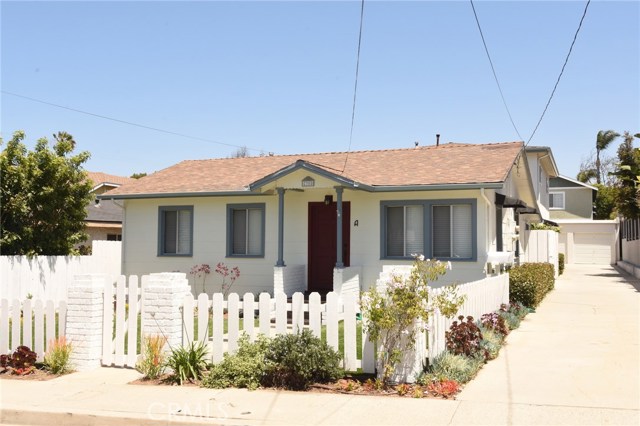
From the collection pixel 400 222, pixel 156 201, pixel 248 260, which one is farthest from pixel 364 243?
pixel 156 201

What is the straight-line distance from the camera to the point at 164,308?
28.9ft

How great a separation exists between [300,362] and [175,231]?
1091 centimetres

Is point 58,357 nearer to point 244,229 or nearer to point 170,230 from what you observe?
point 244,229

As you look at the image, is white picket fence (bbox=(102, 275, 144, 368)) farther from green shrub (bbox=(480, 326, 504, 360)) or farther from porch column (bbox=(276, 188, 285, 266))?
porch column (bbox=(276, 188, 285, 266))

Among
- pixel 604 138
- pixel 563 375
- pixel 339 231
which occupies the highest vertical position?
pixel 604 138

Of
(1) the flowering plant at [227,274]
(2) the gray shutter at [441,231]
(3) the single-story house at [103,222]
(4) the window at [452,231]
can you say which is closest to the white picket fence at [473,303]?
(4) the window at [452,231]

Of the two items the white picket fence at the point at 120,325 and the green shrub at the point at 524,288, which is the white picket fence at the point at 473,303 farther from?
the white picket fence at the point at 120,325

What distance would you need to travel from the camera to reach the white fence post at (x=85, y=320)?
29.6 feet

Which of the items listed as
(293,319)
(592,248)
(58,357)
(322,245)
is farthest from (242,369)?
(592,248)

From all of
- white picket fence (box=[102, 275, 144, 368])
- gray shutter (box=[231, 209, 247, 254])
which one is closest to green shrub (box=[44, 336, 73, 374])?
white picket fence (box=[102, 275, 144, 368])

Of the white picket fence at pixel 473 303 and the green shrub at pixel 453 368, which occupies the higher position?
the white picket fence at pixel 473 303

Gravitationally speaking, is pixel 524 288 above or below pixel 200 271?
below

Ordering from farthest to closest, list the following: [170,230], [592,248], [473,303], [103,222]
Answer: [592,248], [103,222], [170,230], [473,303]

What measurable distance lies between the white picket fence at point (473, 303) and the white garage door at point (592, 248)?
105 ft
